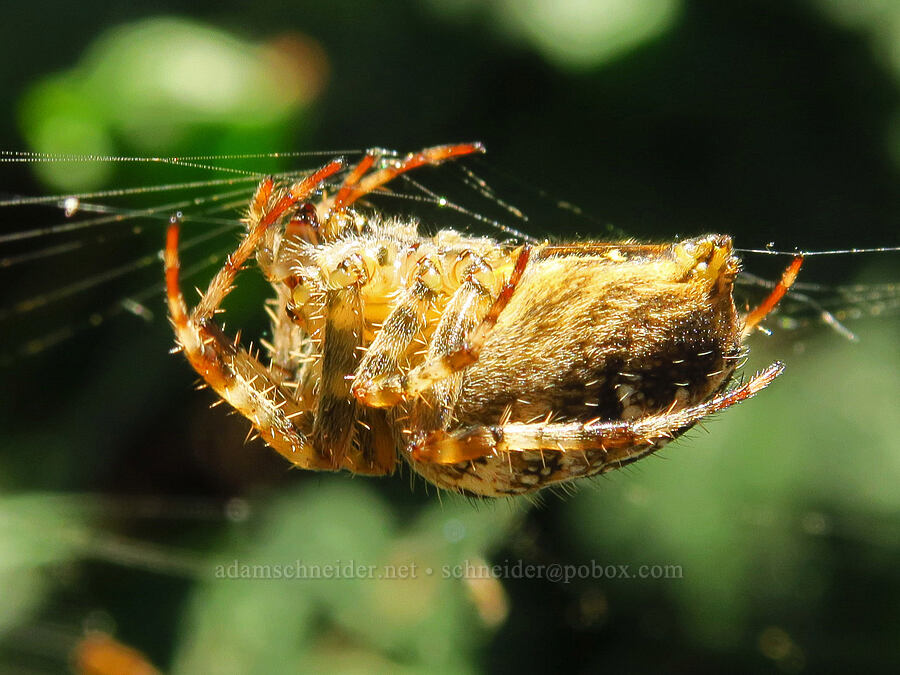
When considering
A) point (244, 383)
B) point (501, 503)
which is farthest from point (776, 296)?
point (501, 503)

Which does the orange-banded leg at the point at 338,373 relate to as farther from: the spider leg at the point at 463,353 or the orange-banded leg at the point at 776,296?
the orange-banded leg at the point at 776,296

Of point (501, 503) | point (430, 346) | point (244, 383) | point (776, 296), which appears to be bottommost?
point (501, 503)

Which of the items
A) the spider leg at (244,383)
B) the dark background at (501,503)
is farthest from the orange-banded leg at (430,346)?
Result: the dark background at (501,503)

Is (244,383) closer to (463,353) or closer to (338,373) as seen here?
(338,373)

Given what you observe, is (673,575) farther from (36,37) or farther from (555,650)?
(36,37)

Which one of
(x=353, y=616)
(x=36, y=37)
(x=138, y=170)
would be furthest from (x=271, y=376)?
(x=36, y=37)
